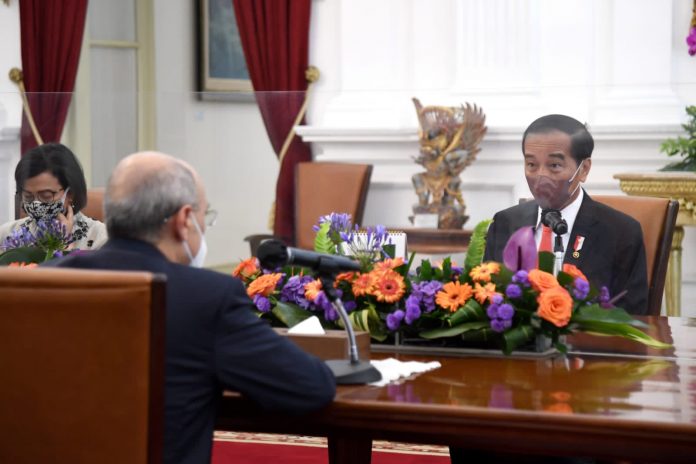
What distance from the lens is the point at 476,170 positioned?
6.15 metres

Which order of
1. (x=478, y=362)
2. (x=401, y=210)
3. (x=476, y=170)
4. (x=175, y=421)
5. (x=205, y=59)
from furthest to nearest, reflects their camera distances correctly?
(x=205, y=59), (x=401, y=210), (x=476, y=170), (x=478, y=362), (x=175, y=421)

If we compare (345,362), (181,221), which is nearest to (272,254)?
(181,221)

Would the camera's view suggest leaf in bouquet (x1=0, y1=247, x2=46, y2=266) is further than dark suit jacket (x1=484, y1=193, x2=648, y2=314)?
No

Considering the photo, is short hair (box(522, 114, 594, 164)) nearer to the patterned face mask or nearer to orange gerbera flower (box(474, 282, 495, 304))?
orange gerbera flower (box(474, 282, 495, 304))

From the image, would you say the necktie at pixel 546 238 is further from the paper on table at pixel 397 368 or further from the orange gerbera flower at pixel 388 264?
the paper on table at pixel 397 368

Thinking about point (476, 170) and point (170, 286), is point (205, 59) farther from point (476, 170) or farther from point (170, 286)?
point (170, 286)

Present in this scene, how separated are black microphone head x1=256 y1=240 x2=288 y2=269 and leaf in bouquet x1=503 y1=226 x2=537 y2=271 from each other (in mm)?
732

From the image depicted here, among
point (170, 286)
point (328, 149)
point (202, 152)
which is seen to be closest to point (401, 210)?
point (328, 149)

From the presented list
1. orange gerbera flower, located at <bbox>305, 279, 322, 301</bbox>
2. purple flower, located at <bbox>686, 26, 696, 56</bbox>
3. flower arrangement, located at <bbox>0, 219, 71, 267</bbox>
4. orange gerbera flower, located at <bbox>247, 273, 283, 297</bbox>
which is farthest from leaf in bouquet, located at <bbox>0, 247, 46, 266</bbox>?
purple flower, located at <bbox>686, 26, 696, 56</bbox>

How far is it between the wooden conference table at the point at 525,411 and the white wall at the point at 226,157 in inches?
134

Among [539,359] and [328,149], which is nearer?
[539,359]

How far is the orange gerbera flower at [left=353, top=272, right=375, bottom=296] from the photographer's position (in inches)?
114

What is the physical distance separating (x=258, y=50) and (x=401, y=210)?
1.68 meters

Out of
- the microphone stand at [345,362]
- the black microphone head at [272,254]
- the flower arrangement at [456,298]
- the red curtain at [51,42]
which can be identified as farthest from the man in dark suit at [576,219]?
the red curtain at [51,42]
